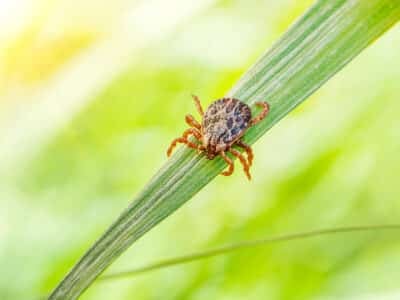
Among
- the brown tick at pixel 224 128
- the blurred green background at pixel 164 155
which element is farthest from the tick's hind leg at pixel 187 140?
the blurred green background at pixel 164 155

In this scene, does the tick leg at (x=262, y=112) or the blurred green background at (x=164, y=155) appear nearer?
the tick leg at (x=262, y=112)

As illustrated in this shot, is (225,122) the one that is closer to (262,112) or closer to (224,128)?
(224,128)

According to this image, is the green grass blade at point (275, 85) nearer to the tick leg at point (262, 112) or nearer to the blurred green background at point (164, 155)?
the tick leg at point (262, 112)

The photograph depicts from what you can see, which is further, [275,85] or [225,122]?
[225,122]

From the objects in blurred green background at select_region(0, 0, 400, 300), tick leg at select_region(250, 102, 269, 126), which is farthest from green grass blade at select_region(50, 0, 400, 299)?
blurred green background at select_region(0, 0, 400, 300)

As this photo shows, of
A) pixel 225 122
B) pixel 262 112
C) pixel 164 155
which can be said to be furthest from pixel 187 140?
pixel 164 155

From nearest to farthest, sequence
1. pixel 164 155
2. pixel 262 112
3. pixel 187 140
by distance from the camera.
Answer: pixel 262 112 < pixel 187 140 < pixel 164 155

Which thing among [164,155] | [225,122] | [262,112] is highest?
[164,155]
